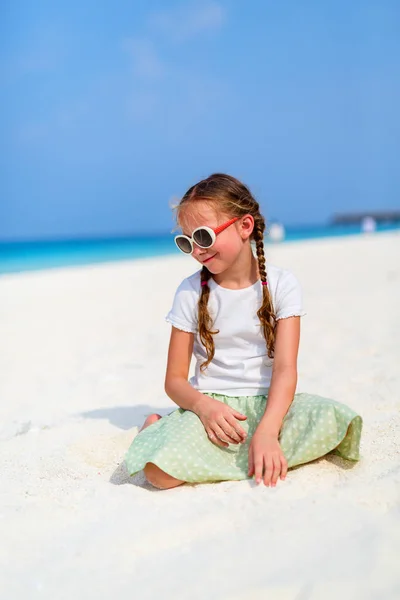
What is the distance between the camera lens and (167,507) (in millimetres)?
2324

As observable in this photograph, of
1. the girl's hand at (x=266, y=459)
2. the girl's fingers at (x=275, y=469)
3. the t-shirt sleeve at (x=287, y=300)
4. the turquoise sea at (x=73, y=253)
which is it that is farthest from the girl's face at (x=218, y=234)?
the turquoise sea at (x=73, y=253)

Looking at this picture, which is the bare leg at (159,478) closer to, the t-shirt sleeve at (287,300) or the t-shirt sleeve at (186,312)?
the t-shirt sleeve at (186,312)

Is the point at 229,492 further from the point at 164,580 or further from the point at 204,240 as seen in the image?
the point at 204,240

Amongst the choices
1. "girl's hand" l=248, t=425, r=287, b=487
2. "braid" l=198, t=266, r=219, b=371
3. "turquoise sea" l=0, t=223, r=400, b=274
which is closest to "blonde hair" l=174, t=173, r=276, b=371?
"braid" l=198, t=266, r=219, b=371

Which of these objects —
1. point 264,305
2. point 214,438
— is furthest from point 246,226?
point 214,438

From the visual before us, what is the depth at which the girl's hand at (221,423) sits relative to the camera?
2.69 m

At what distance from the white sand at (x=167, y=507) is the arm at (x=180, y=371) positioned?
15.0 inches

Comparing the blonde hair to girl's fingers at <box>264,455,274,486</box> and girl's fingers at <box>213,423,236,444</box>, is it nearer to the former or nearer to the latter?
girl's fingers at <box>213,423,236,444</box>

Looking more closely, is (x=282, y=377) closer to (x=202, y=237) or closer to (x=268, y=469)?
(x=268, y=469)

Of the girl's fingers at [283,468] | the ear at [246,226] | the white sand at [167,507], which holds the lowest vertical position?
the white sand at [167,507]

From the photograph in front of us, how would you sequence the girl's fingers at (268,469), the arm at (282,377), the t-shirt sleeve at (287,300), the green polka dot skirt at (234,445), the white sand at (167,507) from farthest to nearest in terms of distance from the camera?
the t-shirt sleeve at (287,300) < the arm at (282,377) < the green polka dot skirt at (234,445) < the girl's fingers at (268,469) < the white sand at (167,507)

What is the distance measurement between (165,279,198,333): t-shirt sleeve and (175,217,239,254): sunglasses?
0.26 meters

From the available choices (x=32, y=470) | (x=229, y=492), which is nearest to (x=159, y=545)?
(x=229, y=492)

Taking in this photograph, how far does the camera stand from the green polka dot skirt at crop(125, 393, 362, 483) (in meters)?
2.54
